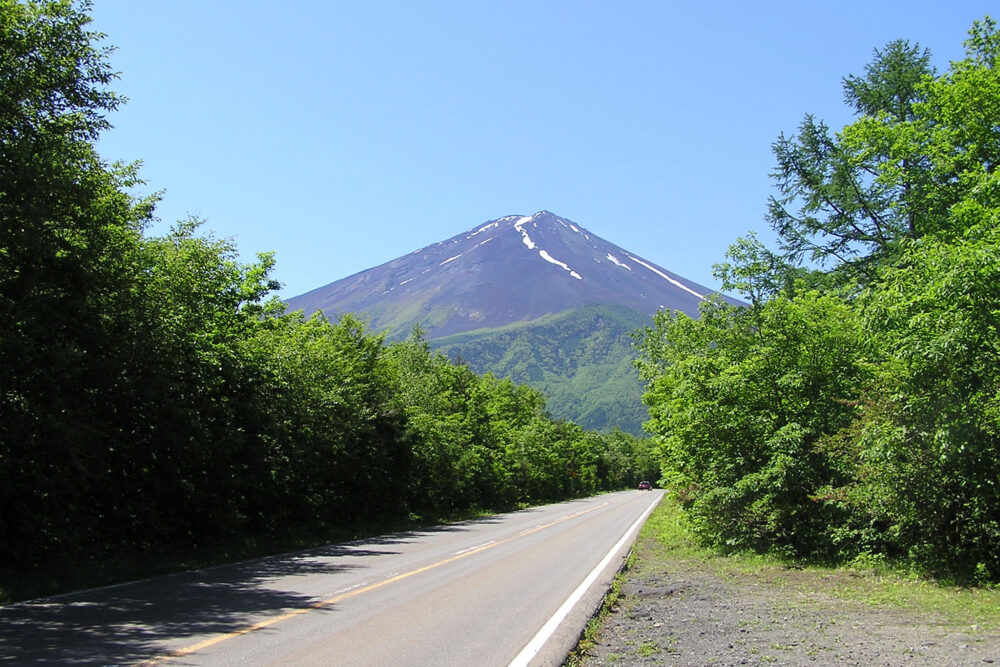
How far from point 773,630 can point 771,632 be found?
13cm

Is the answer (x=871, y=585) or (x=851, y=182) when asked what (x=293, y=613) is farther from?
(x=851, y=182)

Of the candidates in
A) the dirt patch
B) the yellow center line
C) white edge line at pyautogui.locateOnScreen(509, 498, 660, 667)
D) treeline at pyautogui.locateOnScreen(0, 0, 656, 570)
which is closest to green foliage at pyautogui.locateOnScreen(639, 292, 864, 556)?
the dirt patch

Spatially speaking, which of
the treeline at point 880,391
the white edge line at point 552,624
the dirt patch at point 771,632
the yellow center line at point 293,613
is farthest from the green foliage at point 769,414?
the yellow center line at point 293,613

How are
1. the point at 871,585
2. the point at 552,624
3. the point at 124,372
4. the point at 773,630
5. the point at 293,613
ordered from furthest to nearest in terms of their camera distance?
the point at 124,372
the point at 871,585
the point at 293,613
the point at 552,624
the point at 773,630

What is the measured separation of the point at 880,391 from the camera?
40.8 feet

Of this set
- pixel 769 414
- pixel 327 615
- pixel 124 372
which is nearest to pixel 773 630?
pixel 327 615

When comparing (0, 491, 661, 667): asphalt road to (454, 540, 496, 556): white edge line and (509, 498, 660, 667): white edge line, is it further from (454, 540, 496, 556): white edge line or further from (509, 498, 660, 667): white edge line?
(454, 540, 496, 556): white edge line

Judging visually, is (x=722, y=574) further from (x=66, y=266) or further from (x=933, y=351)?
(x=66, y=266)

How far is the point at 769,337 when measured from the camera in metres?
15.1

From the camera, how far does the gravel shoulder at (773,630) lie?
21.8 ft

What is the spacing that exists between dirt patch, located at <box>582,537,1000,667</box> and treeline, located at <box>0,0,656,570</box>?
9.56 metres

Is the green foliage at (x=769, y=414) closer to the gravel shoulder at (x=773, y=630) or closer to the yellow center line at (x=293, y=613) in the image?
the gravel shoulder at (x=773, y=630)

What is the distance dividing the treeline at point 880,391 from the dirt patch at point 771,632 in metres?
2.35

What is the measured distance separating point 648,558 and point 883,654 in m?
9.91
